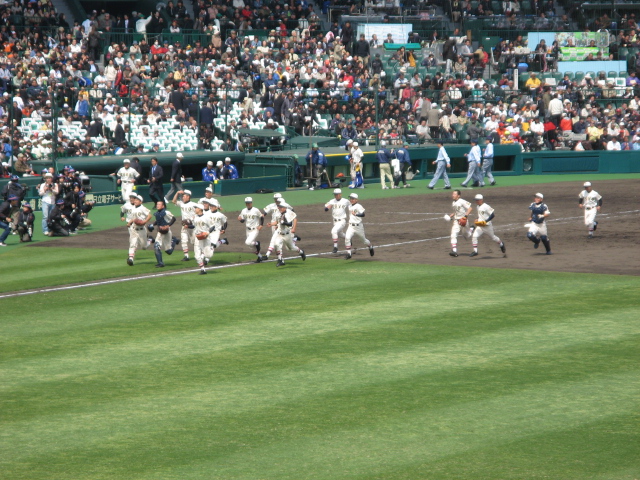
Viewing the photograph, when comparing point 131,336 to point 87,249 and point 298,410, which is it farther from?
point 87,249

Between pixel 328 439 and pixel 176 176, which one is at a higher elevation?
pixel 176 176

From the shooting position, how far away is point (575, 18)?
192ft

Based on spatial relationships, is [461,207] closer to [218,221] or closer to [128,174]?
[218,221]

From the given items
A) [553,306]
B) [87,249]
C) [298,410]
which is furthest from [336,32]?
[298,410]

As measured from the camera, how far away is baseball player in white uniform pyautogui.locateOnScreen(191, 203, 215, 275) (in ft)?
71.2

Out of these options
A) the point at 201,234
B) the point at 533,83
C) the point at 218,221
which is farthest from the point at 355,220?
the point at 533,83

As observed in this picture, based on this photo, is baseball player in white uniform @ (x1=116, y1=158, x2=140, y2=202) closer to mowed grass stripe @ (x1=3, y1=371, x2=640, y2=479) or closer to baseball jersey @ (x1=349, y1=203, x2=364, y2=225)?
baseball jersey @ (x1=349, y1=203, x2=364, y2=225)

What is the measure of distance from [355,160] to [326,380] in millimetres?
27978

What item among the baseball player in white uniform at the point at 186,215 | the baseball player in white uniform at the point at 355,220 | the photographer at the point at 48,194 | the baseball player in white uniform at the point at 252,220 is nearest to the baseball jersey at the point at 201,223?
the baseball player in white uniform at the point at 186,215

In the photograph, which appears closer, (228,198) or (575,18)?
(228,198)

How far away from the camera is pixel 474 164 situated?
3981 cm

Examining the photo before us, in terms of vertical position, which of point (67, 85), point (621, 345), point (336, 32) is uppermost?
point (336, 32)

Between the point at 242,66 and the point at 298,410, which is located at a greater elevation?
the point at 242,66

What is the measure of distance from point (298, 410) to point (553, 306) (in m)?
7.51
